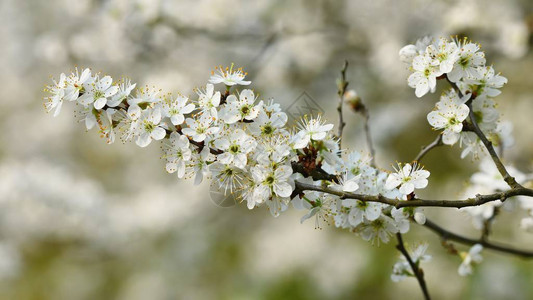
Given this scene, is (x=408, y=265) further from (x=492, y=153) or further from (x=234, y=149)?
(x=234, y=149)

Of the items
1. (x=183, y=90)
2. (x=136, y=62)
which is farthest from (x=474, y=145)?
(x=136, y=62)

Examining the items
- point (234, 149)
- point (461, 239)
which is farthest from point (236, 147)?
point (461, 239)

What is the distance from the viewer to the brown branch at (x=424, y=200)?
43.2 inches

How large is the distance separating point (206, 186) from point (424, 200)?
3.27 meters

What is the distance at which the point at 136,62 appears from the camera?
13.2 ft

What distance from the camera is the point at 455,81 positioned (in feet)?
4.23

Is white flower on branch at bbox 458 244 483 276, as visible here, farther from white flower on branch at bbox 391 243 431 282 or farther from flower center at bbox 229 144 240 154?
flower center at bbox 229 144 240 154

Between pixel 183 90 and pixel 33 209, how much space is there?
1292 millimetres

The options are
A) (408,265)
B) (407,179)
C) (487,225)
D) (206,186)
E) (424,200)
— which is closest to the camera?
(424,200)

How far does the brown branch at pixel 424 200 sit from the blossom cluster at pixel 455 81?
23 centimetres

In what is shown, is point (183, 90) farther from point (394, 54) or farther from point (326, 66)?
point (394, 54)

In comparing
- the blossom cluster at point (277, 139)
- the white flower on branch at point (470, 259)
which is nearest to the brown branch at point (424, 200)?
the blossom cluster at point (277, 139)

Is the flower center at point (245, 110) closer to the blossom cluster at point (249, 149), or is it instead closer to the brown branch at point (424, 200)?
the blossom cluster at point (249, 149)

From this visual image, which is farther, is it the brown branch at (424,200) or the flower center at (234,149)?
the flower center at (234,149)
